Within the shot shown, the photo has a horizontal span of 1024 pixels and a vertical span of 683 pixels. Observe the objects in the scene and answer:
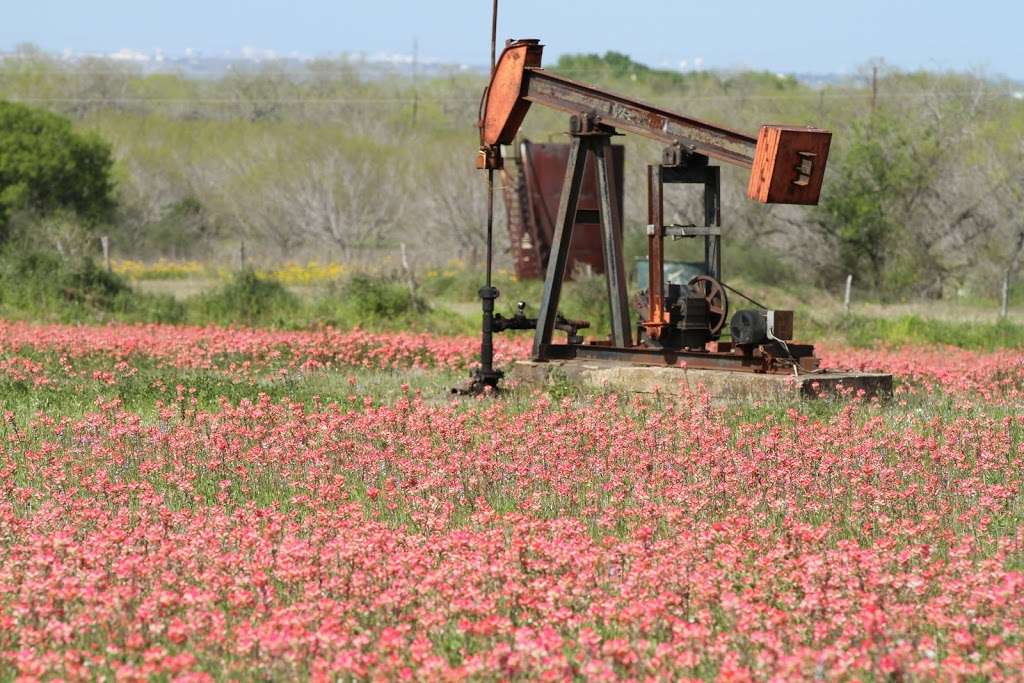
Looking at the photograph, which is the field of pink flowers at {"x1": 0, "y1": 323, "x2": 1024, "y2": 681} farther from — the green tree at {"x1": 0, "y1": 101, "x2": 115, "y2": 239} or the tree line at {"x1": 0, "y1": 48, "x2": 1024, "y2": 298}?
the green tree at {"x1": 0, "y1": 101, "x2": 115, "y2": 239}

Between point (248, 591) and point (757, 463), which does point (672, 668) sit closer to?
point (248, 591)

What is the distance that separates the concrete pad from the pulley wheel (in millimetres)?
678

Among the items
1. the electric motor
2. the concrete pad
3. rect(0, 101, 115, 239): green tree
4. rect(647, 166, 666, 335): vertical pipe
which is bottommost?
rect(0, 101, 115, 239): green tree

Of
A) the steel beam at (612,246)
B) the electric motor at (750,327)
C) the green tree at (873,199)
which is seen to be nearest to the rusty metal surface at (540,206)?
the green tree at (873,199)

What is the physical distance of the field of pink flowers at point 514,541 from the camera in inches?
215

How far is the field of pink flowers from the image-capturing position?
5.45m

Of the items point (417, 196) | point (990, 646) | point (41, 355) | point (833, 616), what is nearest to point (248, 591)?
point (833, 616)

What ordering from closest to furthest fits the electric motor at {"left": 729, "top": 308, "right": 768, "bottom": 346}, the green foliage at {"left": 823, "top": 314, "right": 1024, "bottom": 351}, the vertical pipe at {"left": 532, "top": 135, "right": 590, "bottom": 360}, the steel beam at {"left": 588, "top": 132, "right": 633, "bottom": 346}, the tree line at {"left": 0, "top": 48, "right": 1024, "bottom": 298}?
the electric motor at {"left": 729, "top": 308, "right": 768, "bottom": 346} → the steel beam at {"left": 588, "top": 132, "right": 633, "bottom": 346} → the vertical pipe at {"left": 532, "top": 135, "right": 590, "bottom": 360} → the green foliage at {"left": 823, "top": 314, "right": 1024, "bottom": 351} → the tree line at {"left": 0, "top": 48, "right": 1024, "bottom": 298}

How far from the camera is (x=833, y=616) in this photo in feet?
19.2

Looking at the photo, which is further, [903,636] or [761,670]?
[903,636]

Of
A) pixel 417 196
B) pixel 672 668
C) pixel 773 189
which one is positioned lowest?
pixel 417 196

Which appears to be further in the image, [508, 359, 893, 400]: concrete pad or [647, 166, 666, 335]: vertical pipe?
[647, 166, 666, 335]: vertical pipe

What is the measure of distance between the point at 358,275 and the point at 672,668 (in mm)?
19609

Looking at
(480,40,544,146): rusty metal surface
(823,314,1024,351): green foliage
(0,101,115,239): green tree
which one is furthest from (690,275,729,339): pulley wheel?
(0,101,115,239): green tree
